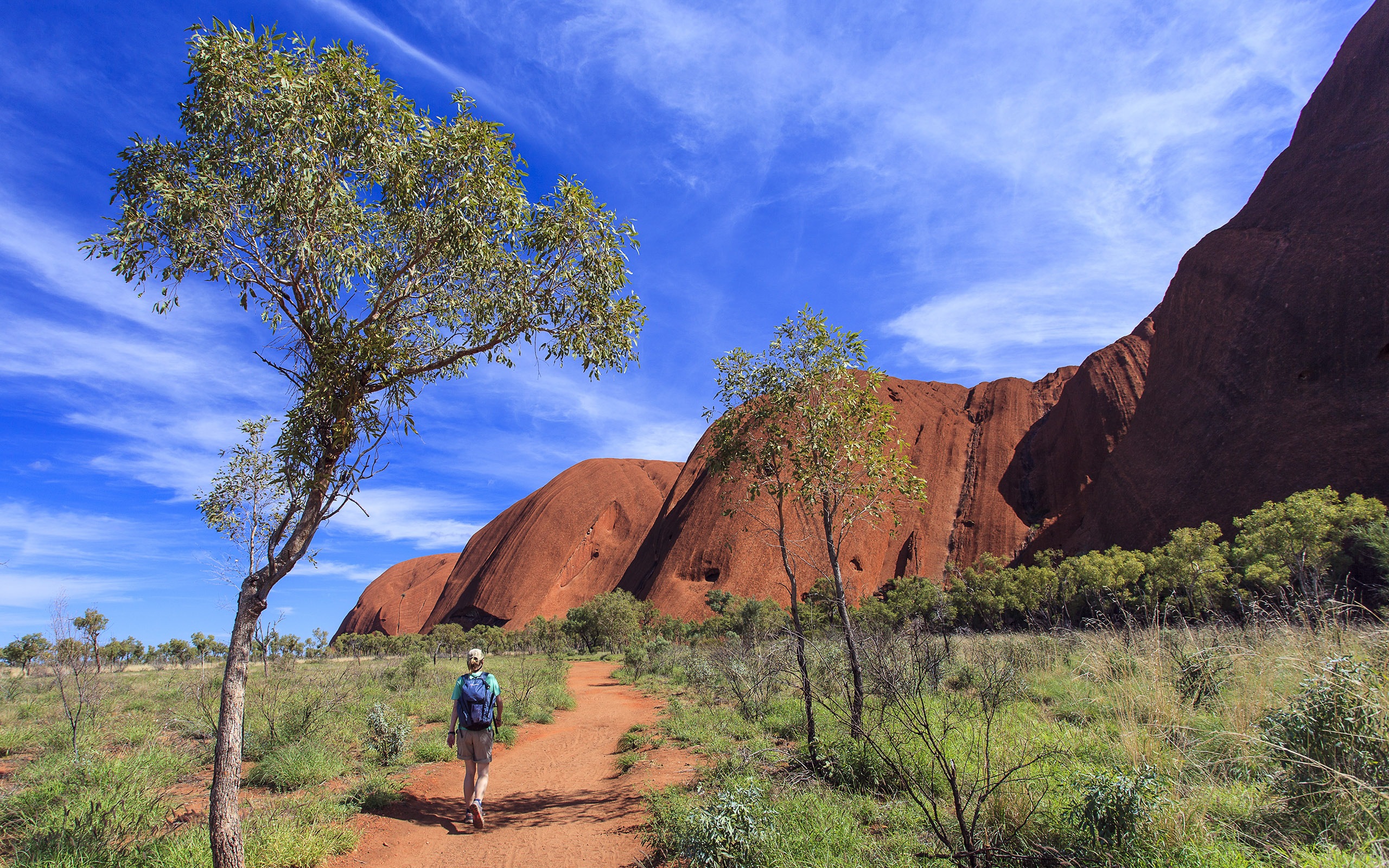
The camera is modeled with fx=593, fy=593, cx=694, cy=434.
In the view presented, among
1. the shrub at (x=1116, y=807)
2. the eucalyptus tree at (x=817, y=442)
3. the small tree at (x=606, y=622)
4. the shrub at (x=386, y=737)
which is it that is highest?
the eucalyptus tree at (x=817, y=442)

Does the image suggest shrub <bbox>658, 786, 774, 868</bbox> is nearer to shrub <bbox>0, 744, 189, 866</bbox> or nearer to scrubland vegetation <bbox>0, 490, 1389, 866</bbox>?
scrubland vegetation <bbox>0, 490, 1389, 866</bbox>

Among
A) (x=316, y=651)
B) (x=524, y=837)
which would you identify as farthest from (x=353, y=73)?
(x=316, y=651)

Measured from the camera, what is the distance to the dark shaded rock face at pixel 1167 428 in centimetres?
3212

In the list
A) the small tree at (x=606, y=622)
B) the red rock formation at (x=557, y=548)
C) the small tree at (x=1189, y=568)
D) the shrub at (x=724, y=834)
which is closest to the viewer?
the shrub at (x=724, y=834)

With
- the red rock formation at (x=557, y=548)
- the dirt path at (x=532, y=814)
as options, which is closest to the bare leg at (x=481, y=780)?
the dirt path at (x=532, y=814)

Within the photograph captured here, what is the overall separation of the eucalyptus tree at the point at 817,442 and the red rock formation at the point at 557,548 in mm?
59246

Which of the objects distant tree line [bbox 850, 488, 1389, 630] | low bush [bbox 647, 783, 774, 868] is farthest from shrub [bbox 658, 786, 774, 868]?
distant tree line [bbox 850, 488, 1389, 630]

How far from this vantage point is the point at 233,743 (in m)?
4.35

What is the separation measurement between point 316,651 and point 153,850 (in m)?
44.3

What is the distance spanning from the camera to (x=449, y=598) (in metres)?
74.8

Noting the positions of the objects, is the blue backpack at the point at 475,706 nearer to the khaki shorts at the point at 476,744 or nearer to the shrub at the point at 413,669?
the khaki shorts at the point at 476,744

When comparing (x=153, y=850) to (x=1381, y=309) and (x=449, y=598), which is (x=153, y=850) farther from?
(x=449, y=598)

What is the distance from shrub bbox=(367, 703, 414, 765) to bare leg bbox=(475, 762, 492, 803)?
111 inches

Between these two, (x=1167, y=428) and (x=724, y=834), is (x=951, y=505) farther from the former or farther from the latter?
(x=724, y=834)
